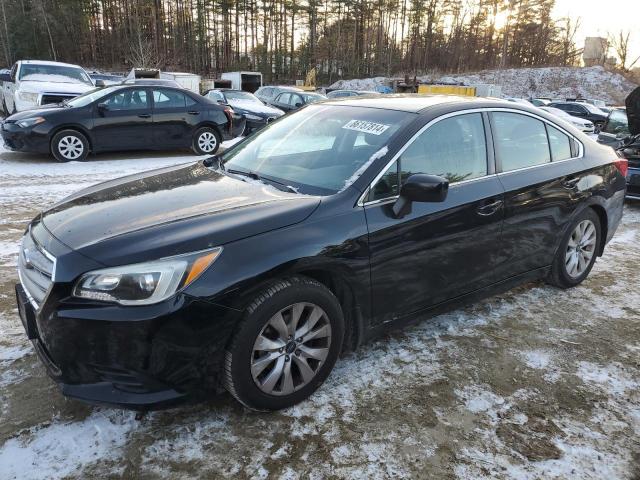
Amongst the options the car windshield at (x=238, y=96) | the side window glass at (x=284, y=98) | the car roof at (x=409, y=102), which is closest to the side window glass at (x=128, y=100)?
the car windshield at (x=238, y=96)

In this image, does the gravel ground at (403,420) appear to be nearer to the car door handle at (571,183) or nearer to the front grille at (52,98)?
the car door handle at (571,183)

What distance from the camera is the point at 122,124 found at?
956 cm

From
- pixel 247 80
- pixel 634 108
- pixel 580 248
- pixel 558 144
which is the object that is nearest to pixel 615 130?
pixel 634 108

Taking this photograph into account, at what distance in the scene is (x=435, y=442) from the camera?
8.07ft

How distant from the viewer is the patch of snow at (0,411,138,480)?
85.4 inches

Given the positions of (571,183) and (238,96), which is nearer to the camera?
(571,183)

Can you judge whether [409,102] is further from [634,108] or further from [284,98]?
[284,98]

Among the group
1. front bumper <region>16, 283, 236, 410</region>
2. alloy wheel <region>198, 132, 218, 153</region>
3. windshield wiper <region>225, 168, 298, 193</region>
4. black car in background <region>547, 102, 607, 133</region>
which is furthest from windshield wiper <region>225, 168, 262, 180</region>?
black car in background <region>547, 102, 607, 133</region>

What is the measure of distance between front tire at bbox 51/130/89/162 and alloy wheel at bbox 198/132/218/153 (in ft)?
7.75

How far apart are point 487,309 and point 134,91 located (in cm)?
823

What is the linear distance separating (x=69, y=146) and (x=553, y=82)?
53.2 meters

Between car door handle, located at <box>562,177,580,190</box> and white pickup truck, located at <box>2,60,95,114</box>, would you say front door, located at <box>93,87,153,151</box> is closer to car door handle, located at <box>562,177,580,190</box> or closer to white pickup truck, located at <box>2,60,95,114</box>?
white pickup truck, located at <box>2,60,95,114</box>

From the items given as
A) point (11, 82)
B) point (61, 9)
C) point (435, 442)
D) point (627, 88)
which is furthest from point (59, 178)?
point (627, 88)

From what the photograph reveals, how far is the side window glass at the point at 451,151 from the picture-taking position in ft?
10.0
